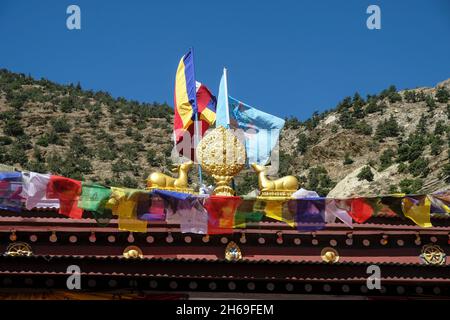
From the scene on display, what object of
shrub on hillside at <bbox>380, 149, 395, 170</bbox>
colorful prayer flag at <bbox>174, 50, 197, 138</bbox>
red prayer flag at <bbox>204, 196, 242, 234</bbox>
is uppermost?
shrub on hillside at <bbox>380, 149, 395, 170</bbox>

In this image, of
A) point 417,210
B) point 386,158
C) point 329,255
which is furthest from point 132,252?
point 386,158

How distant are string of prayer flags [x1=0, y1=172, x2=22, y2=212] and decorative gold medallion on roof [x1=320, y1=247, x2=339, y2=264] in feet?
18.5

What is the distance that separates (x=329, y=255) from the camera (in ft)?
54.8

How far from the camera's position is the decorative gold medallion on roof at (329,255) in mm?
16658

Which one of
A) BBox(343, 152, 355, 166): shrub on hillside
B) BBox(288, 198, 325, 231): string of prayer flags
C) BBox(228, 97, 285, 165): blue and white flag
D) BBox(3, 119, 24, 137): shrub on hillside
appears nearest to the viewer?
BBox(288, 198, 325, 231): string of prayer flags

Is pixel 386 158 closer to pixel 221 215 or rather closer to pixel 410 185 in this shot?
pixel 410 185

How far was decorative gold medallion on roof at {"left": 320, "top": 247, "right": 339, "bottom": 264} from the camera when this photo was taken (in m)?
16.7

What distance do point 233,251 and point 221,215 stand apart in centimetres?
71

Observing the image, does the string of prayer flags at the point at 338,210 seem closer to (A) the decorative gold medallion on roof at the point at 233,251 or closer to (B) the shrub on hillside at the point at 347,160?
(A) the decorative gold medallion on roof at the point at 233,251

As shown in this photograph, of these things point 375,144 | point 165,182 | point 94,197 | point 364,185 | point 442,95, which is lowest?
point 94,197

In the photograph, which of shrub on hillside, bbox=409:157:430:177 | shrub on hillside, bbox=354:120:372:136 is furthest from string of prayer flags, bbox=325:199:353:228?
shrub on hillside, bbox=354:120:372:136

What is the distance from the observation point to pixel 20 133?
52781 millimetres

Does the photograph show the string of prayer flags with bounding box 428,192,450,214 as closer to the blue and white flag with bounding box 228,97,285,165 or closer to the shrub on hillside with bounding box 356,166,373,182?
the blue and white flag with bounding box 228,97,285,165

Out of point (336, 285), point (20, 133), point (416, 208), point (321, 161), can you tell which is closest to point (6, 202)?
point (336, 285)
